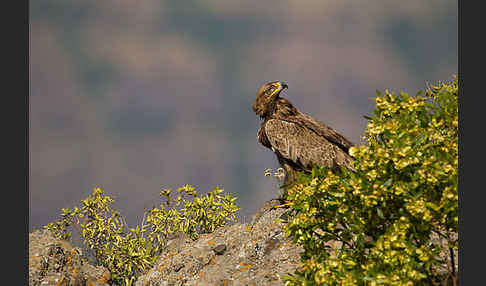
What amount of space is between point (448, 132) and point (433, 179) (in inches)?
40.6

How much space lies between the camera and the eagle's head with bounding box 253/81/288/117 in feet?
40.0

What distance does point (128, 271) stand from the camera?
13.6 m

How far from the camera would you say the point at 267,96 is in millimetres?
12305

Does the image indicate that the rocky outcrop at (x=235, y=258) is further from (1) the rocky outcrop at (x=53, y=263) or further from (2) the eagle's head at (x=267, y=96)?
(2) the eagle's head at (x=267, y=96)

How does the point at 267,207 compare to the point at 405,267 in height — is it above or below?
above

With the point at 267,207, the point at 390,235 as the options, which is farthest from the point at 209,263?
the point at 390,235

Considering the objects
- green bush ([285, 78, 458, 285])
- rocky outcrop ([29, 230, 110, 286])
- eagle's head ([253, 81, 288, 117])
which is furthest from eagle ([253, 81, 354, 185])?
rocky outcrop ([29, 230, 110, 286])

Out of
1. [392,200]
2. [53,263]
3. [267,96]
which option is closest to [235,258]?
[267,96]

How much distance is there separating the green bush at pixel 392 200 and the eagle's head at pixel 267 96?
5.56 meters

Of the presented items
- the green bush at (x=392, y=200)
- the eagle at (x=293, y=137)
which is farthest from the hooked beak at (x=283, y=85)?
the green bush at (x=392, y=200)

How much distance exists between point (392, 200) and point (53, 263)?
857cm

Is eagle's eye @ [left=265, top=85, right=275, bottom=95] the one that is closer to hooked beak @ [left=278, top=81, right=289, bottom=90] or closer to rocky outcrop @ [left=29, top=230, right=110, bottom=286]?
hooked beak @ [left=278, top=81, right=289, bottom=90]

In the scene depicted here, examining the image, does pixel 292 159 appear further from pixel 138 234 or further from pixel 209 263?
pixel 138 234

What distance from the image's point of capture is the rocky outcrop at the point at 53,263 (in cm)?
1101
